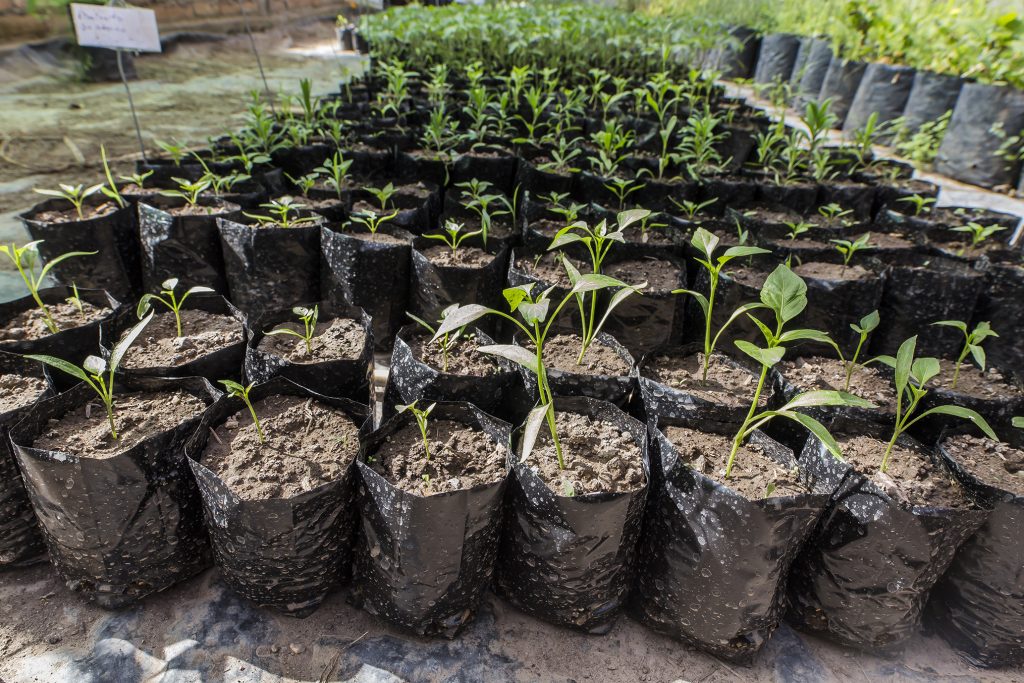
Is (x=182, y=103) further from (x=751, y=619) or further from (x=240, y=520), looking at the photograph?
(x=751, y=619)

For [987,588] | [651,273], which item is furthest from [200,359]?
[987,588]

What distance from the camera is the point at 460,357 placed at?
5.45ft

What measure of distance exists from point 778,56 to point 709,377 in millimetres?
8191

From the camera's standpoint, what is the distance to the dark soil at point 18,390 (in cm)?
140

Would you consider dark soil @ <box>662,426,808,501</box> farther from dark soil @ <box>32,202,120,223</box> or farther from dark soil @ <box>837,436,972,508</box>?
dark soil @ <box>32,202,120,223</box>

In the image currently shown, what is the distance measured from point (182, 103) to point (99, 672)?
6.19 metres

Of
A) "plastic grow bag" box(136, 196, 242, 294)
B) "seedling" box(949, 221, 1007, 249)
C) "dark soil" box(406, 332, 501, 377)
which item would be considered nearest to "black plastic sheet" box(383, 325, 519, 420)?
"dark soil" box(406, 332, 501, 377)

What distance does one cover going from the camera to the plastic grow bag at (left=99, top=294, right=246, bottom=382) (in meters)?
1.55

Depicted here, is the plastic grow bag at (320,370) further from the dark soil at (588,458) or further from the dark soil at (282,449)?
the dark soil at (588,458)

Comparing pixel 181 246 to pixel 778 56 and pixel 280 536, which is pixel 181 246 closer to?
pixel 280 536

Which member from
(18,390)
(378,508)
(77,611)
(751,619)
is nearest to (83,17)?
(18,390)

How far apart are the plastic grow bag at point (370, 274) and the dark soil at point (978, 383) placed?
1.67 meters

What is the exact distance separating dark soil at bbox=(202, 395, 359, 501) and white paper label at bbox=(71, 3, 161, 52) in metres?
1.55

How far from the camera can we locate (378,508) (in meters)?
1.25
